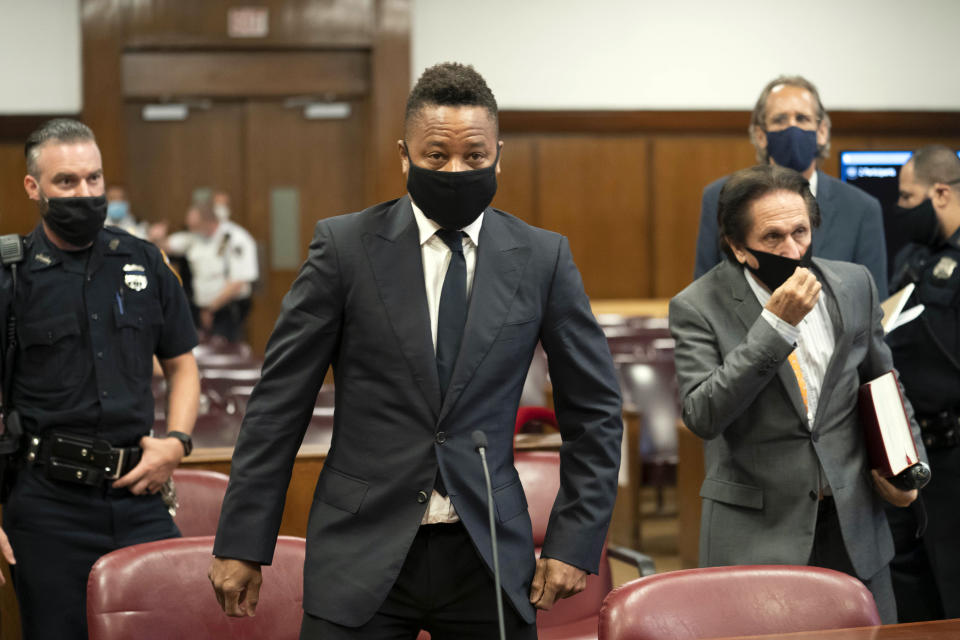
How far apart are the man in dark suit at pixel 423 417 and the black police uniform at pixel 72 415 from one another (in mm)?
1080

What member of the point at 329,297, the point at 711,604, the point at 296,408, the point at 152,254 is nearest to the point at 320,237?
the point at 329,297

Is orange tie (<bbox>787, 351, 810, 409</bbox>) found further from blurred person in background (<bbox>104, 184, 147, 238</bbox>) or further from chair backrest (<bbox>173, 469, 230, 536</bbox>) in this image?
blurred person in background (<bbox>104, 184, 147, 238</bbox>)

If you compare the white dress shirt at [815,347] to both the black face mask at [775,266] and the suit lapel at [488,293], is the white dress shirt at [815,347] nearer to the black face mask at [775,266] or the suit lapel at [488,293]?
the black face mask at [775,266]

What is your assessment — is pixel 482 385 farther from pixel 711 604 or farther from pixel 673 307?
pixel 673 307

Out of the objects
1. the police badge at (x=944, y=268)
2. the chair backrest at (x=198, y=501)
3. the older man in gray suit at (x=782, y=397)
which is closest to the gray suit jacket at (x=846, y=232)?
the police badge at (x=944, y=268)

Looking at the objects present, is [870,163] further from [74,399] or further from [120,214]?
[120,214]

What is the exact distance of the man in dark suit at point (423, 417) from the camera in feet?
5.71

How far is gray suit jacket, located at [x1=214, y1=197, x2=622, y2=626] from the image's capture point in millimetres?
1740

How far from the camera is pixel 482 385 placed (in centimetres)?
178

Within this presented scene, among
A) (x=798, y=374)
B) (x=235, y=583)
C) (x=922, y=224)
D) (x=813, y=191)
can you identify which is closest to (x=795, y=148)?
(x=813, y=191)

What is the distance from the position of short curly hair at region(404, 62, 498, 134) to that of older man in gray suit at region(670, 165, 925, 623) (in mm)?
921

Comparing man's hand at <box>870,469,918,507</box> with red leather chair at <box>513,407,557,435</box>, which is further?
red leather chair at <box>513,407,557,435</box>

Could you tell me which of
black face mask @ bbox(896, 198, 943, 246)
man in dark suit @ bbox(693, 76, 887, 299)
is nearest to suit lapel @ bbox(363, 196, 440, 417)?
man in dark suit @ bbox(693, 76, 887, 299)

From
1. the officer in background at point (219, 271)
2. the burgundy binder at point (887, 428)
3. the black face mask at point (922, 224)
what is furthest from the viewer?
the officer in background at point (219, 271)
